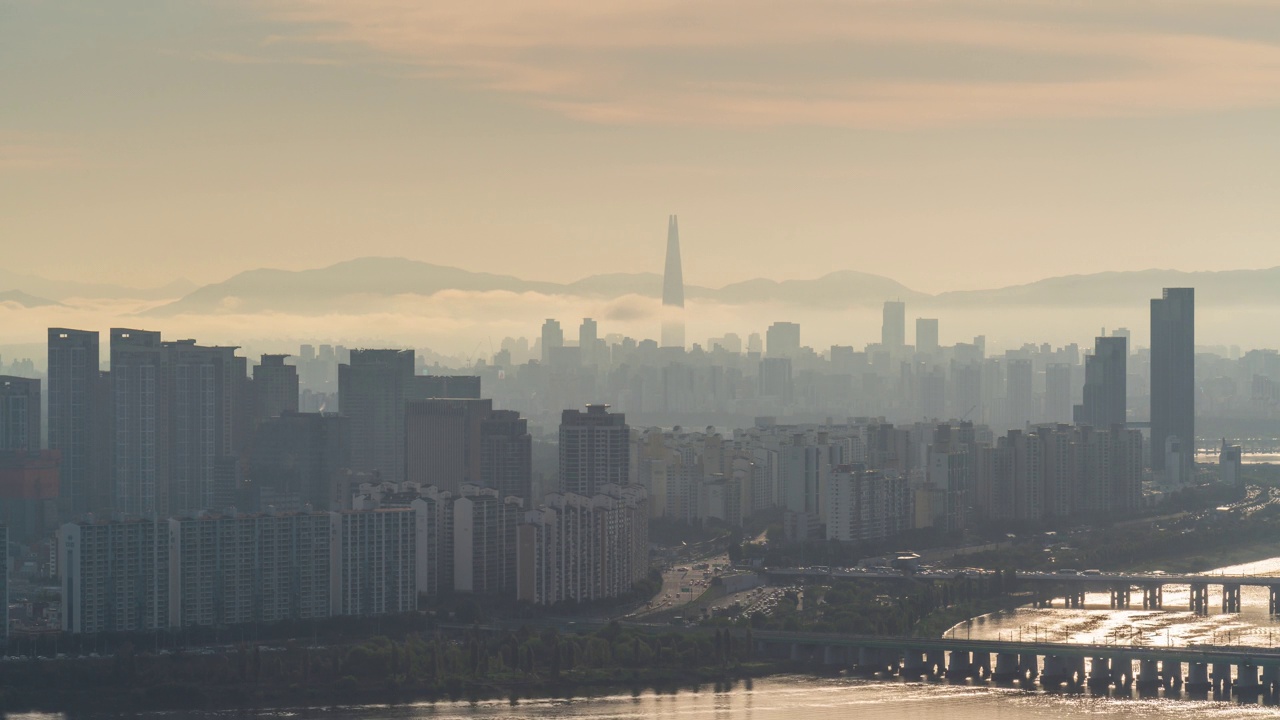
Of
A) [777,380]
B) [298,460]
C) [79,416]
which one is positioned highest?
[777,380]

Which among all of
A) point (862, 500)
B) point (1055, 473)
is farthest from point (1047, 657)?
point (1055, 473)

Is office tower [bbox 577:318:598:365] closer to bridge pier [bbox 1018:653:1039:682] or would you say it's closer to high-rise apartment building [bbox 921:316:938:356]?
high-rise apartment building [bbox 921:316:938:356]

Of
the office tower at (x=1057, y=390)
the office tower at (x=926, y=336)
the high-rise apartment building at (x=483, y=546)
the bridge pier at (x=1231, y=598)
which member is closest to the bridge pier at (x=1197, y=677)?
the bridge pier at (x=1231, y=598)

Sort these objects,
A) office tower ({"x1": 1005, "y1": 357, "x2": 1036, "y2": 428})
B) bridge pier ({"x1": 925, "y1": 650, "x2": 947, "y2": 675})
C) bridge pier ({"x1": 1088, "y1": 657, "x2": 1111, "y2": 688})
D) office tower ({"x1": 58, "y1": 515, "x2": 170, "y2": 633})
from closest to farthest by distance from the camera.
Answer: bridge pier ({"x1": 1088, "y1": 657, "x2": 1111, "y2": 688})
office tower ({"x1": 58, "y1": 515, "x2": 170, "y2": 633})
bridge pier ({"x1": 925, "y1": 650, "x2": 947, "y2": 675})
office tower ({"x1": 1005, "y1": 357, "x2": 1036, "y2": 428})

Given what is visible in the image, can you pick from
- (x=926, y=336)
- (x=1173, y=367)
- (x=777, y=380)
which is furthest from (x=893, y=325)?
(x=1173, y=367)

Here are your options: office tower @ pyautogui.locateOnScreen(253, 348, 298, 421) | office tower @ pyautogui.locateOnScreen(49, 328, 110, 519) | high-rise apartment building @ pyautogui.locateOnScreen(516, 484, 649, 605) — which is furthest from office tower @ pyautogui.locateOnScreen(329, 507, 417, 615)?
office tower @ pyautogui.locateOnScreen(253, 348, 298, 421)

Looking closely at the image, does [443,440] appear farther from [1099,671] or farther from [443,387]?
[1099,671]

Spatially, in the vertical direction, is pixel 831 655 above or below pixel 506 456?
below
